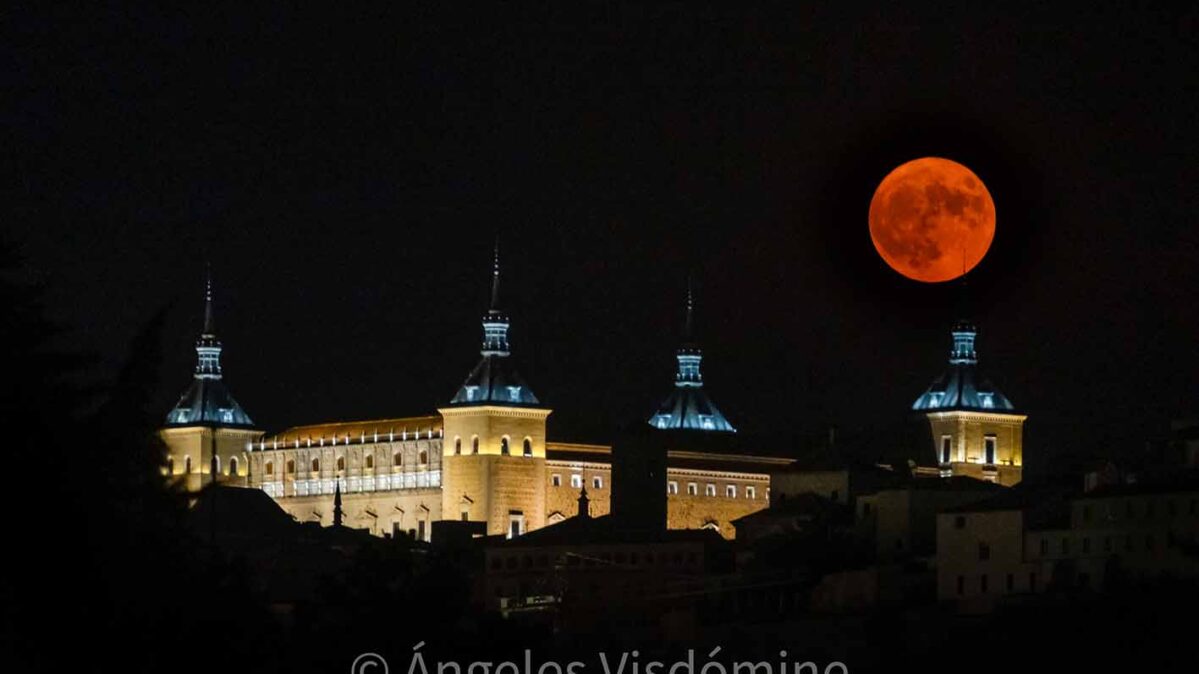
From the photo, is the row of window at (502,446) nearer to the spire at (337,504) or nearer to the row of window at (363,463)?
the row of window at (363,463)

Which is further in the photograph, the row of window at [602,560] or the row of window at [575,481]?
the row of window at [575,481]

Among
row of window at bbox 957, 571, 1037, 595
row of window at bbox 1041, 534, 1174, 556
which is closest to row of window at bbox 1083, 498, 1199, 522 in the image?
row of window at bbox 1041, 534, 1174, 556

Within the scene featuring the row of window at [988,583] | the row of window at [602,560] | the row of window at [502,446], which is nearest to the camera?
the row of window at [988,583]

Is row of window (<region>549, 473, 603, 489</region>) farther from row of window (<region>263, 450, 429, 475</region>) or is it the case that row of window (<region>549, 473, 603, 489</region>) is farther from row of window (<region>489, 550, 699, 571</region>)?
row of window (<region>489, 550, 699, 571</region>)

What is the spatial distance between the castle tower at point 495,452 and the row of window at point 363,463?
6.12 feet

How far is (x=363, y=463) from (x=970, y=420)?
24.2 meters

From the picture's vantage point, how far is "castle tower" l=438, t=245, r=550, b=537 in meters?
144

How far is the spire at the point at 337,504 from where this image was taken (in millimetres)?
140125

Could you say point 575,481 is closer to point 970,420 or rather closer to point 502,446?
point 502,446

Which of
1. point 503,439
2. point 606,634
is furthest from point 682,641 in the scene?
point 503,439

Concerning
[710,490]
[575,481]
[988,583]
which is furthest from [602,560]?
[710,490]

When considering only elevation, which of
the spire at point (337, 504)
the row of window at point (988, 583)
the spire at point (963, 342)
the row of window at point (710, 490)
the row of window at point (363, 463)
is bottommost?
the row of window at point (988, 583)

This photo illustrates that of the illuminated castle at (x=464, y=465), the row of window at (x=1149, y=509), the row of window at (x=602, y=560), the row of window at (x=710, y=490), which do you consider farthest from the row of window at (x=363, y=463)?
the row of window at (x=1149, y=509)

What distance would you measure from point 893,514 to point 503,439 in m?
46.5
